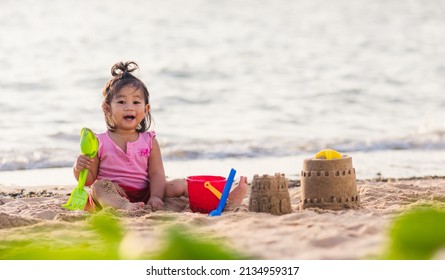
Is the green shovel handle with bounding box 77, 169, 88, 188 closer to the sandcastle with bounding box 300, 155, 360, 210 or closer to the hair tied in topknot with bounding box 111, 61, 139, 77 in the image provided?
the hair tied in topknot with bounding box 111, 61, 139, 77

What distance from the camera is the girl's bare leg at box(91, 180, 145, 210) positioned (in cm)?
358

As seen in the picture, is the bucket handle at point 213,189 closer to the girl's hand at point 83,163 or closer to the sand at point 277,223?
the sand at point 277,223

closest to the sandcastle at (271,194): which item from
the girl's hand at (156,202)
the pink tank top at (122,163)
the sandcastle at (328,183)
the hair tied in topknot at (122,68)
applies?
the sandcastle at (328,183)

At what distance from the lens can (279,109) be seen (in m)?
9.00

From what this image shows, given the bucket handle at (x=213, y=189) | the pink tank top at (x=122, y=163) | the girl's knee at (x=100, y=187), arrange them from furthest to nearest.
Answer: the pink tank top at (x=122, y=163)
the girl's knee at (x=100, y=187)
the bucket handle at (x=213, y=189)

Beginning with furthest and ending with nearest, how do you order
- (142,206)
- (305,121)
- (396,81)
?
1. (396,81)
2. (305,121)
3. (142,206)

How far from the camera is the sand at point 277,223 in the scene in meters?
2.15

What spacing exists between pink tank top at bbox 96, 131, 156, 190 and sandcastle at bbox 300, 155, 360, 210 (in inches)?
38.1

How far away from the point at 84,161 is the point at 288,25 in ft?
46.3

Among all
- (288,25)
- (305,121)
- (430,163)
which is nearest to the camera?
(430,163)

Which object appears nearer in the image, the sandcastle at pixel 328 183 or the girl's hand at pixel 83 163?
the sandcastle at pixel 328 183

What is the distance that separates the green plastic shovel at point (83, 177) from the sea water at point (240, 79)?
1698mm

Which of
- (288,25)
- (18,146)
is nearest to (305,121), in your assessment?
(18,146)

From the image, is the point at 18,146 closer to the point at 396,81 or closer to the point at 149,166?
the point at 149,166
